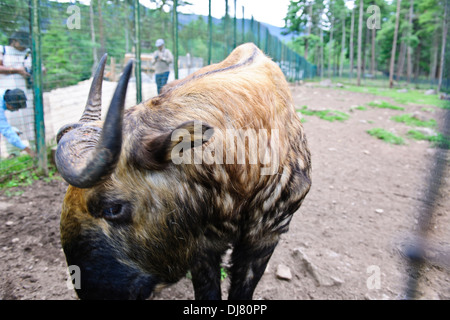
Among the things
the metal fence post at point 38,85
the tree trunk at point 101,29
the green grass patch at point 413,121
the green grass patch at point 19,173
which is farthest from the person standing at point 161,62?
the green grass patch at point 413,121

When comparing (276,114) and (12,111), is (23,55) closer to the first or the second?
(12,111)

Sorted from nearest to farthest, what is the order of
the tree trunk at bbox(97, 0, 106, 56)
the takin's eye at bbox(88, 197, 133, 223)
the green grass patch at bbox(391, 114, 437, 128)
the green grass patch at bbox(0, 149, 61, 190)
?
the takin's eye at bbox(88, 197, 133, 223) → the green grass patch at bbox(0, 149, 61, 190) → the tree trunk at bbox(97, 0, 106, 56) → the green grass patch at bbox(391, 114, 437, 128)

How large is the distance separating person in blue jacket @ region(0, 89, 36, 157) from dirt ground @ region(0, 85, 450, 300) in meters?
0.80

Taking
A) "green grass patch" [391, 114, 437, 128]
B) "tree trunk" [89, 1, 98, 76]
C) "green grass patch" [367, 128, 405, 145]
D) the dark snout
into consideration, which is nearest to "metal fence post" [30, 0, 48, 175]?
"tree trunk" [89, 1, 98, 76]

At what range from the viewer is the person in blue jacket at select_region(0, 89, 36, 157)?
14.4ft

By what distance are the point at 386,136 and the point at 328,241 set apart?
17.4 ft

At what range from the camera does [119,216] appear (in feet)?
5.61

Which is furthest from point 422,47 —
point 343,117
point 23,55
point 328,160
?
point 23,55

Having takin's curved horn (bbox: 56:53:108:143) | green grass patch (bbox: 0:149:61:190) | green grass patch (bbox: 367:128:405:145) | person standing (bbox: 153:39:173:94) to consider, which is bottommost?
green grass patch (bbox: 0:149:61:190)

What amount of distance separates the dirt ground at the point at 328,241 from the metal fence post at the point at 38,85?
406 mm

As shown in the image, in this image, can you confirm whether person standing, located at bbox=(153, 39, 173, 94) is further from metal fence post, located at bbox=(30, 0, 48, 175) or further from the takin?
the takin

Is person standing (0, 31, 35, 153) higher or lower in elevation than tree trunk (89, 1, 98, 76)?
lower
